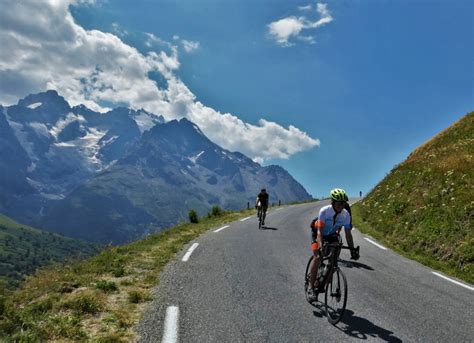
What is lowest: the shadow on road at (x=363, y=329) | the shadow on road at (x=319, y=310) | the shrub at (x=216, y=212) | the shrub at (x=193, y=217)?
the shadow on road at (x=363, y=329)

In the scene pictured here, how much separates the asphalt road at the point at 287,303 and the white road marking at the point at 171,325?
0.02 metres

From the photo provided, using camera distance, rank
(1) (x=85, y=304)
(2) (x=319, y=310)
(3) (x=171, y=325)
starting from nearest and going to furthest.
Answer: (3) (x=171, y=325) < (1) (x=85, y=304) < (2) (x=319, y=310)

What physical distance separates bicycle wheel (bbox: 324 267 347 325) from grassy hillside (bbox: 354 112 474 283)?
6.61 m

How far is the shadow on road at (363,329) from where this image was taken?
6.83 metres

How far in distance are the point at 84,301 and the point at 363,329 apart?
5351 mm

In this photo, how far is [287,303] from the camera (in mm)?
8469

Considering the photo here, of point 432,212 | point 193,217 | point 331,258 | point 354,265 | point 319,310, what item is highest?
point 432,212

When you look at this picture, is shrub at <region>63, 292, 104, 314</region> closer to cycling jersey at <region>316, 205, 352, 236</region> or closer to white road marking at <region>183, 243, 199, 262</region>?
cycling jersey at <region>316, 205, 352, 236</region>

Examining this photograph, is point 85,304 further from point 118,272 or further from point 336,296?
point 336,296

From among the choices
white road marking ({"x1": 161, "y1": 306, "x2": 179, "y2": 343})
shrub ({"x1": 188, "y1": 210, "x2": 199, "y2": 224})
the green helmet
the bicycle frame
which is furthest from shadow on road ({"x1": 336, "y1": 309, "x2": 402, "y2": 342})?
shrub ({"x1": 188, "y1": 210, "x2": 199, "y2": 224})

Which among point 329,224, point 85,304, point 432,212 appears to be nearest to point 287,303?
point 329,224

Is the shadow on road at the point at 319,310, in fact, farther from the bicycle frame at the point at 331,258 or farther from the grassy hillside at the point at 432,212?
the grassy hillside at the point at 432,212

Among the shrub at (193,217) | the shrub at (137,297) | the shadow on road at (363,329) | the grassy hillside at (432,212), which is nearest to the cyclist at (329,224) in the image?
the shadow on road at (363,329)

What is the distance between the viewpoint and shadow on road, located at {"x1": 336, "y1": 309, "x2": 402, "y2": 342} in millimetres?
6828
